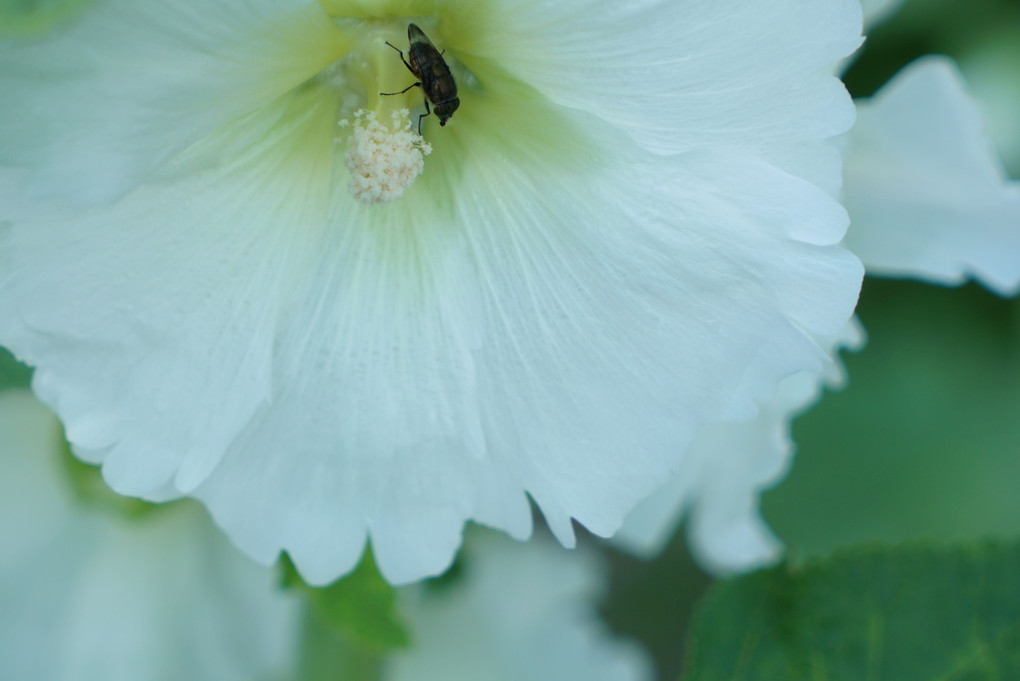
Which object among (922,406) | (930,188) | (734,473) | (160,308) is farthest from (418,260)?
(922,406)

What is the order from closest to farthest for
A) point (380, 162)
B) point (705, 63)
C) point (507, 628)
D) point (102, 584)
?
point (705, 63)
point (380, 162)
point (102, 584)
point (507, 628)

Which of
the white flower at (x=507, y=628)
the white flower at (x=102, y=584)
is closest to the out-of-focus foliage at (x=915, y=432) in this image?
the white flower at (x=507, y=628)

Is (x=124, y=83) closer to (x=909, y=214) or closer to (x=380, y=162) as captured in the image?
(x=380, y=162)

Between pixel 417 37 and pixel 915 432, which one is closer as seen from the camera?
pixel 417 37

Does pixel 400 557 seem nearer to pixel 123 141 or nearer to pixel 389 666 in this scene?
pixel 123 141

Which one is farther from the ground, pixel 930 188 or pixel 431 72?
pixel 431 72

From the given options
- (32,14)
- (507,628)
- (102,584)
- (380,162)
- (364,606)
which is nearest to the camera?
(32,14)

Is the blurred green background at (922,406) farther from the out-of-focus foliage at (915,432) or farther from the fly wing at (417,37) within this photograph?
the fly wing at (417,37)

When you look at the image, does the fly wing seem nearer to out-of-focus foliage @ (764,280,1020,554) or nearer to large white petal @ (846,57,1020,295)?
large white petal @ (846,57,1020,295)

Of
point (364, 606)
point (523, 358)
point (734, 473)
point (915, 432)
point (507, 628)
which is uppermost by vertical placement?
point (523, 358)
